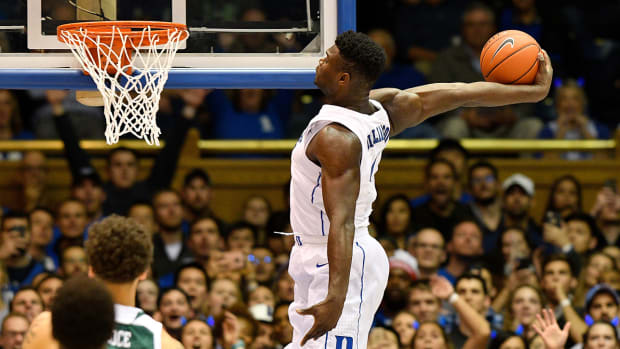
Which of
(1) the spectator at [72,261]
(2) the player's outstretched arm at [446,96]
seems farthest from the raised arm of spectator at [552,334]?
(1) the spectator at [72,261]

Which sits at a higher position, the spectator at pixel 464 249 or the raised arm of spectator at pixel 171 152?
the raised arm of spectator at pixel 171 152

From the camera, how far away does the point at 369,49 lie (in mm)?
4141

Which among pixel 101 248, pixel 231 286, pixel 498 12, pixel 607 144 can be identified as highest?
pixel 498 12

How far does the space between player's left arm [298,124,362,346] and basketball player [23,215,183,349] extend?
1.81ft

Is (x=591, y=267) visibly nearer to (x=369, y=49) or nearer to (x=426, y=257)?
(x=426, y=257)

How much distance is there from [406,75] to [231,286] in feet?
9.16

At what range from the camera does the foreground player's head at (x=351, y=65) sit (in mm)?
4133

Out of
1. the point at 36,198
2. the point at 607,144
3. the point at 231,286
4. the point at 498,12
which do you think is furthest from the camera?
the point at 498,12

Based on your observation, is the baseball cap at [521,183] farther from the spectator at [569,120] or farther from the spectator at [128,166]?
the spectator at [128,166]

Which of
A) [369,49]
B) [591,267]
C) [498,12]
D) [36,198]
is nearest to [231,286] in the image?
[36,198]

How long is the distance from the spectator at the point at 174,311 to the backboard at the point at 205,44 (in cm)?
197

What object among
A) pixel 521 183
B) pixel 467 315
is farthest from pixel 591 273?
pixel 467 315

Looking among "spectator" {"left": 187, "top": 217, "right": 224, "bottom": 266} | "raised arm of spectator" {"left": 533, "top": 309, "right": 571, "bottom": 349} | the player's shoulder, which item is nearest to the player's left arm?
the player's shoulder

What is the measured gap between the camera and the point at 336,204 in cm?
391
